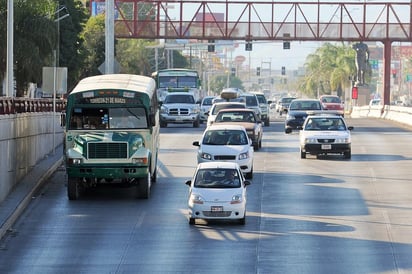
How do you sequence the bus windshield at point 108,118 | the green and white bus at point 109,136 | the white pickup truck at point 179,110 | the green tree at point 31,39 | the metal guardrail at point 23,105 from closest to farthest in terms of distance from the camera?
the green and white bus at point 109,136 → the bus windshield at point 108,118 → the metal guardrail at point 23,105 → the green tree at point 31,39 → the white pickup truck at point 179,110

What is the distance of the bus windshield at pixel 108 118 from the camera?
29234 millimetres

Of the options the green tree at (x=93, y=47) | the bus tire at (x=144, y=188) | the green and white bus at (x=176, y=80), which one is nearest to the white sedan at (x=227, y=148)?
the bus tire at (x=144, y=188)

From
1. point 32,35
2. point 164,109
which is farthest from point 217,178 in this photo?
point 164,109

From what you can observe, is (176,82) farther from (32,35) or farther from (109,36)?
(109,36)

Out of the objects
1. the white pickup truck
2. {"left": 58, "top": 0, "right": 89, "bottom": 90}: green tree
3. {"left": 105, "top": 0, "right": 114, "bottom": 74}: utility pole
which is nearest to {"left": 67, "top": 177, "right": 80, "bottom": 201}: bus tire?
{"left": 105, "top": 0, "right": 114, "bottom": 74}: utility pole

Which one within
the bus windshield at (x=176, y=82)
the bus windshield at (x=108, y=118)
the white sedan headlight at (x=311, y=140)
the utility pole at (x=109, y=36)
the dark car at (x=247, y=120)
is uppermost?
the utility pole at (x=109, y=36)

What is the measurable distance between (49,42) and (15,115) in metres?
26.8

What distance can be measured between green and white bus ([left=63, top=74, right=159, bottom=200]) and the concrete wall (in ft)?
5.14

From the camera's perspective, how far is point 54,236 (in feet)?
78.2

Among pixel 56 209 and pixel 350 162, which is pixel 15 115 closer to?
pixel 56 209

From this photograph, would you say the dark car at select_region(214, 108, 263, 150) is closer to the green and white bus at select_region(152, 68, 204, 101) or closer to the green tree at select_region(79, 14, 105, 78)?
the green and white bus at select_region(152, 68, 204, 101)

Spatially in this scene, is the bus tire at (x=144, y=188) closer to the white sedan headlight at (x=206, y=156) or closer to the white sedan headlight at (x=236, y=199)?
the white sedan headlight at (x=206, y=156)

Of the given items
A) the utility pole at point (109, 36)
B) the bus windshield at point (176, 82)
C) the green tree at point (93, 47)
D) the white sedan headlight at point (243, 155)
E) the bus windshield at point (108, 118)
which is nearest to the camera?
the bus windshield at point (108, 118)

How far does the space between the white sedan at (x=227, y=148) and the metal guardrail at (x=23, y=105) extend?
222 inches
